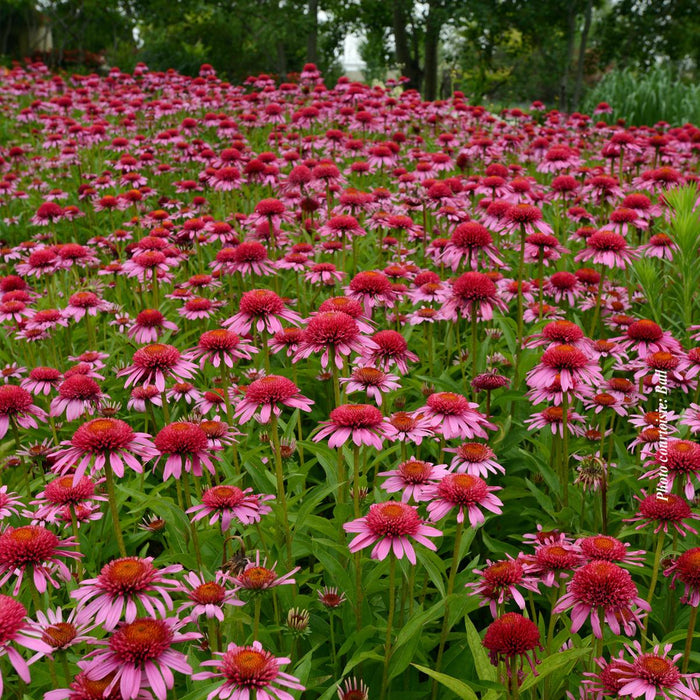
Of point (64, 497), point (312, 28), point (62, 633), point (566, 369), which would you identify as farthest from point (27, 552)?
point (312, 28)

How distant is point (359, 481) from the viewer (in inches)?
100

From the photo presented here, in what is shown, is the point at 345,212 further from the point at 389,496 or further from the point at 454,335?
the point at 389,496

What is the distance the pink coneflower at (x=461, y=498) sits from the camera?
71.4 inches

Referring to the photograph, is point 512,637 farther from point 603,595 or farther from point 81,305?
point 81,305

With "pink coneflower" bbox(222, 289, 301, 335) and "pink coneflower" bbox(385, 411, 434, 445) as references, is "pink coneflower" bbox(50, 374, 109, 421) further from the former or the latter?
"pink coneflower" bbox(385, 411, 434, 445)

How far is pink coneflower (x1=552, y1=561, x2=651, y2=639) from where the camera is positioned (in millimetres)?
1610

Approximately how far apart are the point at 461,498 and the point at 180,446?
2.78ft

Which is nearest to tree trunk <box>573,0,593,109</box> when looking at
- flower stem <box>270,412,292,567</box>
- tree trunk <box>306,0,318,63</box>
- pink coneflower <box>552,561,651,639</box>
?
tree trunk <box>306,0,318,63</box>

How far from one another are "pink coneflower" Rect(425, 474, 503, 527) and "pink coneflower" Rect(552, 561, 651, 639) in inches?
10.9

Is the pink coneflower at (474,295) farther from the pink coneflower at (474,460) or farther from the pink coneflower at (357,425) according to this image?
the pink coneflower at (357,425)

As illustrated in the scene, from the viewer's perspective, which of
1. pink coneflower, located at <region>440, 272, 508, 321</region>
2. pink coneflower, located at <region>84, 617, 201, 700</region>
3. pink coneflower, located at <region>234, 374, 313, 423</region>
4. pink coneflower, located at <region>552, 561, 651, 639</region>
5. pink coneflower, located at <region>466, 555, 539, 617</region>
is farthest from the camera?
pink coneflower, located at <region>440, 272, 508, 321</region>

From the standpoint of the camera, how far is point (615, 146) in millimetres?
5738

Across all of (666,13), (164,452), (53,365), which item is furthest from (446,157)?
(666,13)

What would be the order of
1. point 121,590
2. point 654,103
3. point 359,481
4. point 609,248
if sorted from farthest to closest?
point 654,103, point 609,248, point 359,481, point 121,590
